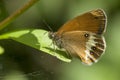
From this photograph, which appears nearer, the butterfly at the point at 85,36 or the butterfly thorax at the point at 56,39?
the butterfly at the point at 85,36

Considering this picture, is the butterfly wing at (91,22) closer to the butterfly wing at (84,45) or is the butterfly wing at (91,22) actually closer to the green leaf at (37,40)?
the butterfly wing at (84,45)

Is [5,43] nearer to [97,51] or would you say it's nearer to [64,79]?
[64,79]

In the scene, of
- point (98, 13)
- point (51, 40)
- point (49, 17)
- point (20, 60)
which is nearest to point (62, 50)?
point (51, 40)

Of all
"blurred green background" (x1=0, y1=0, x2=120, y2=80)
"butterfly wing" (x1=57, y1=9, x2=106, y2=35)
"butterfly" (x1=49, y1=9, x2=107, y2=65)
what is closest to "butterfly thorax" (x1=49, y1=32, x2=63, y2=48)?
"butterfly" (x1=49, y1=9, x2=107, y2=65)

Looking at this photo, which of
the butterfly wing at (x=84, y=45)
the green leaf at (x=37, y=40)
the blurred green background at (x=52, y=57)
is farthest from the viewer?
the blurred green background at (x=52, y=57)

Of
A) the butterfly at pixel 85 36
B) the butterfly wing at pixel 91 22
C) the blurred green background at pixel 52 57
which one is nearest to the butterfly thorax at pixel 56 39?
the butterfly at pixel 85 36

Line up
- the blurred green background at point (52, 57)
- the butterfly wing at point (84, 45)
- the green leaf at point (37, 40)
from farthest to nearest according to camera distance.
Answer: the blurred green background at point (52, 57), the butterfly wing at point (84, 45), the green leaf at point (37, 40)

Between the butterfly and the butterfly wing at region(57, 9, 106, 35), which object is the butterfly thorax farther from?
the butterfly wing at region(57, 9, 106, 35)

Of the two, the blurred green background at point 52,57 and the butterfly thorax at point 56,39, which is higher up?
the butterfly thorax at point 56,39
